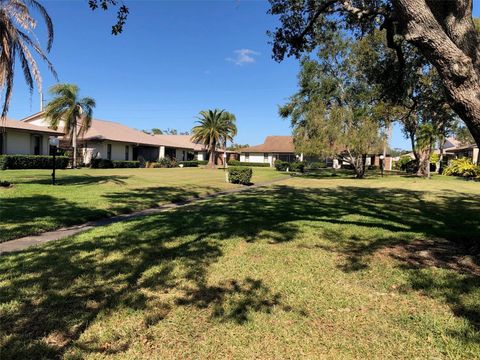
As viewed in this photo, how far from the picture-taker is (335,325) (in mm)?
3762

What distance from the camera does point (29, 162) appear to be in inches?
1142

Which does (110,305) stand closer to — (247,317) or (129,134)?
(247,317)

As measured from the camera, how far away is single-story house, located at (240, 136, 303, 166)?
67.6 m

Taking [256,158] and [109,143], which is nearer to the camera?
[109,143]

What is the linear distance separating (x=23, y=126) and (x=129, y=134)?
17.1 m

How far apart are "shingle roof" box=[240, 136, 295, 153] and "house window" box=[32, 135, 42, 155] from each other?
4226cm

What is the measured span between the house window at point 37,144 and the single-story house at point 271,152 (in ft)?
139

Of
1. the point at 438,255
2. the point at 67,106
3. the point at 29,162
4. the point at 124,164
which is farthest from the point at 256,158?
the point at 438,255

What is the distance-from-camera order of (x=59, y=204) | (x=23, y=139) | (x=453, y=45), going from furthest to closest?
1. (x=23, y=139)
2. (x=59, y=204)
3. (x=453, y=45)

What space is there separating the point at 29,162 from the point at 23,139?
10.1ft

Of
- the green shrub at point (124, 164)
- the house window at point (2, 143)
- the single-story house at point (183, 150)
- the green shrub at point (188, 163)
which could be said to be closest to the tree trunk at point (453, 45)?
Result: the house window at point (2, 143)

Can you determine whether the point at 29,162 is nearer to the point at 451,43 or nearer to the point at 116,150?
the point at 116,150

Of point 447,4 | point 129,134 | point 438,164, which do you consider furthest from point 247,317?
point 438,164

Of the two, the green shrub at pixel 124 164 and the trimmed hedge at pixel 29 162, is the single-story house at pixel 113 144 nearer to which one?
the green shrub at pixel 124 164
